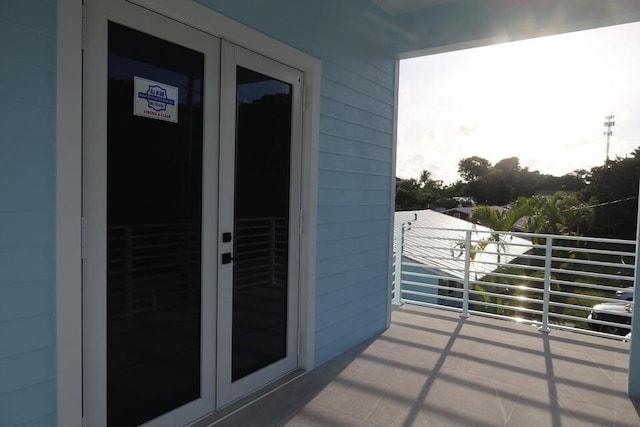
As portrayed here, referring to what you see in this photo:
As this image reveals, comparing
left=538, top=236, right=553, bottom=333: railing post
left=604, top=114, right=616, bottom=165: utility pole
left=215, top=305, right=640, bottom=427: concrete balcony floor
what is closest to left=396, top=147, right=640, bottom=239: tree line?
left=604, top=114, right=616, bottom=165: utility pole

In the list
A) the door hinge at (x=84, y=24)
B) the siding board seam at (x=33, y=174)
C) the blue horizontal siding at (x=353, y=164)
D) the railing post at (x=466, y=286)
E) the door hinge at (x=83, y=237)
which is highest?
the door hinge at (x=84, y=24)

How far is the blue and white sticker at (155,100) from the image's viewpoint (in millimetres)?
1899

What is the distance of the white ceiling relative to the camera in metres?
3.55

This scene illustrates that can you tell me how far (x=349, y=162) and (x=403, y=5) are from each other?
151 centimetres

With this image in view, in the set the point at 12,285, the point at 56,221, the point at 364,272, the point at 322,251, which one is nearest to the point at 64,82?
Result: the point at 56,221

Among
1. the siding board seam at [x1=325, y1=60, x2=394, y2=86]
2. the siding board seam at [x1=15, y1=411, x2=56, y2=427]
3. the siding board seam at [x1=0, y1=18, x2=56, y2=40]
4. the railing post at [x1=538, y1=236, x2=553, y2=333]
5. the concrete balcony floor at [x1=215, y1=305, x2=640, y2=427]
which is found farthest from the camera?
the railing post at [x1=538, y1=236, x2=553, y2=333]

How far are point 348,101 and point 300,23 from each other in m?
0.77

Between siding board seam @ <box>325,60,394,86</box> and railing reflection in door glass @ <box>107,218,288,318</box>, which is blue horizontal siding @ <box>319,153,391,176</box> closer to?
siding board seam @ <box>325,60,394,86</box>

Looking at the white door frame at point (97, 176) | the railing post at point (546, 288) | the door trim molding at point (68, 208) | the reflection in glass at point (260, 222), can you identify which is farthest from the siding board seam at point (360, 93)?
the railing post at point (546, 288)

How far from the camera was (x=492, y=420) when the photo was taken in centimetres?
246

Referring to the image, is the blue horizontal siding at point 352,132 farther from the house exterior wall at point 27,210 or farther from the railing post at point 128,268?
the house exterior wall at point 27,210

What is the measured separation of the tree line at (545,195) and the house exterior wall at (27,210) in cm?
972

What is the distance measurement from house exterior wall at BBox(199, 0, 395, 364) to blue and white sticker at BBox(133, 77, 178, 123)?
0.81m

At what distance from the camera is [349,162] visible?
3.42 m
